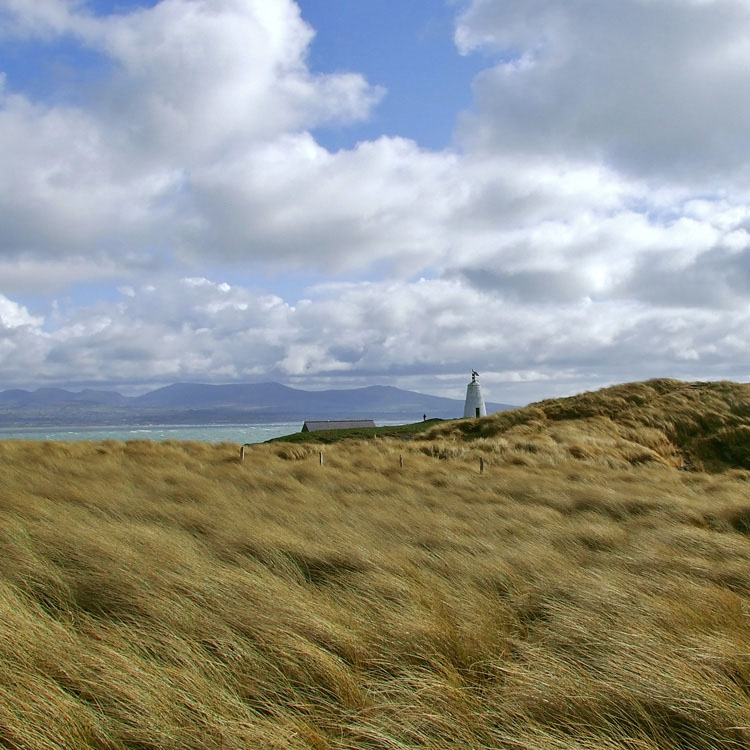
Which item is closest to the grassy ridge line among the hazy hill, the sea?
the sea

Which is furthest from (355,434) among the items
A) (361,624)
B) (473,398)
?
(361,624)

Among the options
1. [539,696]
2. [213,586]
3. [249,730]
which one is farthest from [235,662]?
[539,696]

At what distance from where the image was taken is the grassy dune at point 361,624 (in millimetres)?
3377

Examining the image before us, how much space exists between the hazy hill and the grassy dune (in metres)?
12.6

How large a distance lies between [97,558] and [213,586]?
123 cm

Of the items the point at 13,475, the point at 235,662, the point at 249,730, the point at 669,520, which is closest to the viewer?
the point at 249,730

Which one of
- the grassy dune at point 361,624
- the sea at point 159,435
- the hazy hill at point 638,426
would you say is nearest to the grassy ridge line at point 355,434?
the sea at point 159,435

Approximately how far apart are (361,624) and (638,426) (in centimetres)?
2462

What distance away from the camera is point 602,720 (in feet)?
11.2

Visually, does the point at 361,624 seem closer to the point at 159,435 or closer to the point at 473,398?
the point at 473,398

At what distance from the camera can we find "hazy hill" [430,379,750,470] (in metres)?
22.8

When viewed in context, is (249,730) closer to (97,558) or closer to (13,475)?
(97,558)

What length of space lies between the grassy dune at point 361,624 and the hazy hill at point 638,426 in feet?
41.4

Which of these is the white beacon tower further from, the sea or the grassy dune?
the grassy dune
